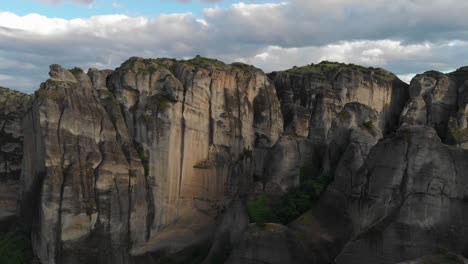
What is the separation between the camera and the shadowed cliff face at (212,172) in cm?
2895

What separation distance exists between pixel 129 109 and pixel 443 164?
79.4 ft

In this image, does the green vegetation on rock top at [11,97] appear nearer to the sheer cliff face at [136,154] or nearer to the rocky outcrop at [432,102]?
the sheer cliff face at [136,154]

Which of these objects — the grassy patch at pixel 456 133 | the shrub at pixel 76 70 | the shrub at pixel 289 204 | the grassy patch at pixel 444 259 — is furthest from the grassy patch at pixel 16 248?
the grassy patch at pixel 456 133

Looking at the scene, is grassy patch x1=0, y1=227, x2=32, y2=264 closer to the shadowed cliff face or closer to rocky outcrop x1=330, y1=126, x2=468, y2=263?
the shadowed cliff face

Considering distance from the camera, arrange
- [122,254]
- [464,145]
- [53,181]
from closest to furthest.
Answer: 1. [53,181]
2. [122,254]
3. [464,145]

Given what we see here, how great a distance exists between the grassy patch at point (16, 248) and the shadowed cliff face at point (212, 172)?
143cm

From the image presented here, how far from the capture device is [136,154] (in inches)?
1651

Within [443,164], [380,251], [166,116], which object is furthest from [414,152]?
[166,116]

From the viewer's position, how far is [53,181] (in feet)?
124

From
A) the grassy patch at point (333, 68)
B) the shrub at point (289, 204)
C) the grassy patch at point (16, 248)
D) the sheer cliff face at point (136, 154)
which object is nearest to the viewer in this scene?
the shrub at point (289, 204)

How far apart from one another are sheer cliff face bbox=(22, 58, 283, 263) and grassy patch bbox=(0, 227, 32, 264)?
1.88m

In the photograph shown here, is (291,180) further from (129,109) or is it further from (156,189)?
(129,109)

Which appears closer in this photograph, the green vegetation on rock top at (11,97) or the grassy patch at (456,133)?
the grassy patch at (456,133)

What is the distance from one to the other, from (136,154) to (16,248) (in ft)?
37.2
